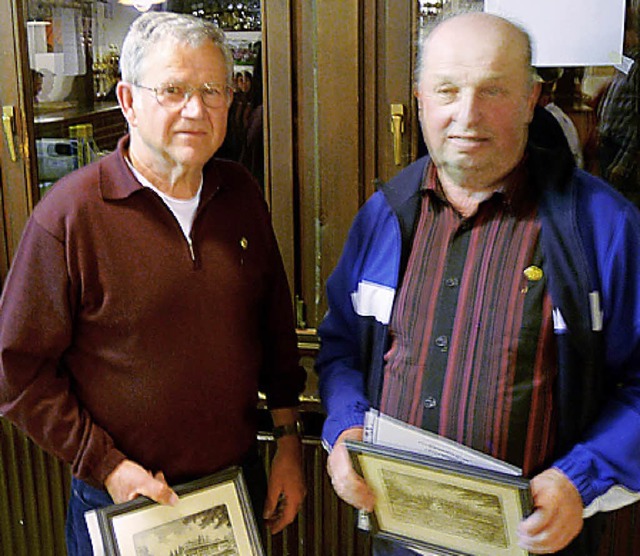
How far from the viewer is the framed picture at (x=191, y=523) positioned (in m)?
1.36

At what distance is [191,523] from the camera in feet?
4.66

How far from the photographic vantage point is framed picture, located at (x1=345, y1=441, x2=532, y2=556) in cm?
125

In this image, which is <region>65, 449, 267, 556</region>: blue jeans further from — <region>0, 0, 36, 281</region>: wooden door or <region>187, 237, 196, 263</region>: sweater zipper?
<region>0, 0, 36, 281</region>: wooden door

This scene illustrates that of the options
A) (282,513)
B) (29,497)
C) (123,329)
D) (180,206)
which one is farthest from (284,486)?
(29,497)

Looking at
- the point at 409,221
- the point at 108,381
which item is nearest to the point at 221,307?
the point at 108,381

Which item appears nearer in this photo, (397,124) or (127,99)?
(127,99)

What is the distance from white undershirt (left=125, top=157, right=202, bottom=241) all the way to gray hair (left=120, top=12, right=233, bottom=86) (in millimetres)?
161

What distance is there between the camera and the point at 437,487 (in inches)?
51.2

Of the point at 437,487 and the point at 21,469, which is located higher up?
the point at 437,487

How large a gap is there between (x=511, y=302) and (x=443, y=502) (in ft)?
1.09

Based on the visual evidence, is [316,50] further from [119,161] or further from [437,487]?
[437,487]

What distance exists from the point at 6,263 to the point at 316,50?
0.97 m

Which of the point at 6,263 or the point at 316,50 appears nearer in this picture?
the point at 316,50

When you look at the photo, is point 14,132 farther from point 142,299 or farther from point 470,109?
point 470,109
